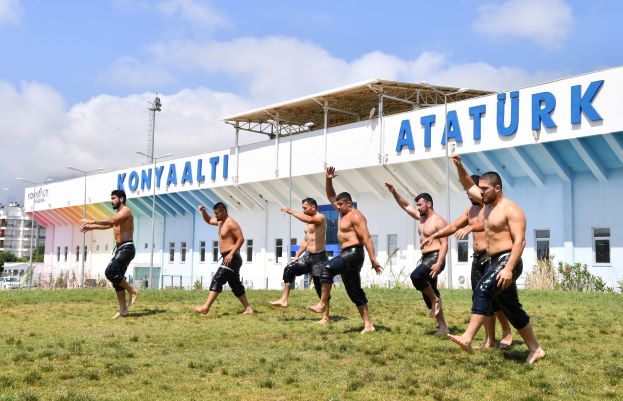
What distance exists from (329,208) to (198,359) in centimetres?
3270

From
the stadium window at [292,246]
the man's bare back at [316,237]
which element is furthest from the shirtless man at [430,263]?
the stadium window at [292,246]

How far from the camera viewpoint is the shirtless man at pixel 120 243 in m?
12.4

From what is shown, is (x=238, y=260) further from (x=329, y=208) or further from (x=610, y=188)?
(x=329, y=208)

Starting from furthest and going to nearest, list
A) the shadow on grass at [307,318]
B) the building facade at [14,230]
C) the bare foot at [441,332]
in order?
the building facade at [14,230] < the shadow on grass at [307,318] < the bare foot at [441,332]

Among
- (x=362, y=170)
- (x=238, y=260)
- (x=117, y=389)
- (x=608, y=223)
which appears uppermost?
(x=362, y=170)

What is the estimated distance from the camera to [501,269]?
24.2ft

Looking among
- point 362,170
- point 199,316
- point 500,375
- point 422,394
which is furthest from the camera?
point 362,170

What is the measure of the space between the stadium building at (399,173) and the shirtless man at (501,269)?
19.2 m

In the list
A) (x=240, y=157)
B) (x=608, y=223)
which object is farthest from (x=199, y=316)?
(x=240, y=157)

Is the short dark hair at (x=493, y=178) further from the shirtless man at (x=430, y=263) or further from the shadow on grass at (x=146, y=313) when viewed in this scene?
the shadow on grass at (x=146, y=313)

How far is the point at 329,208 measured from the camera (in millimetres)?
40188

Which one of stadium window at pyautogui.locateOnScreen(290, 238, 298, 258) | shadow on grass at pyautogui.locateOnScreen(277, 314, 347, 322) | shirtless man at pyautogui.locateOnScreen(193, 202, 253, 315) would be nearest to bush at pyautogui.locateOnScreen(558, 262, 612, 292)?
shadow on grass at pyautogui.locateOnScreen(277, 314, 347, 322)

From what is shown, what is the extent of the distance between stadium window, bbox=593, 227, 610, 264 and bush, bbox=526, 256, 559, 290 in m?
1.76

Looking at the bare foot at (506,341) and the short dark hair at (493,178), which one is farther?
the bare foot at (506,341)
